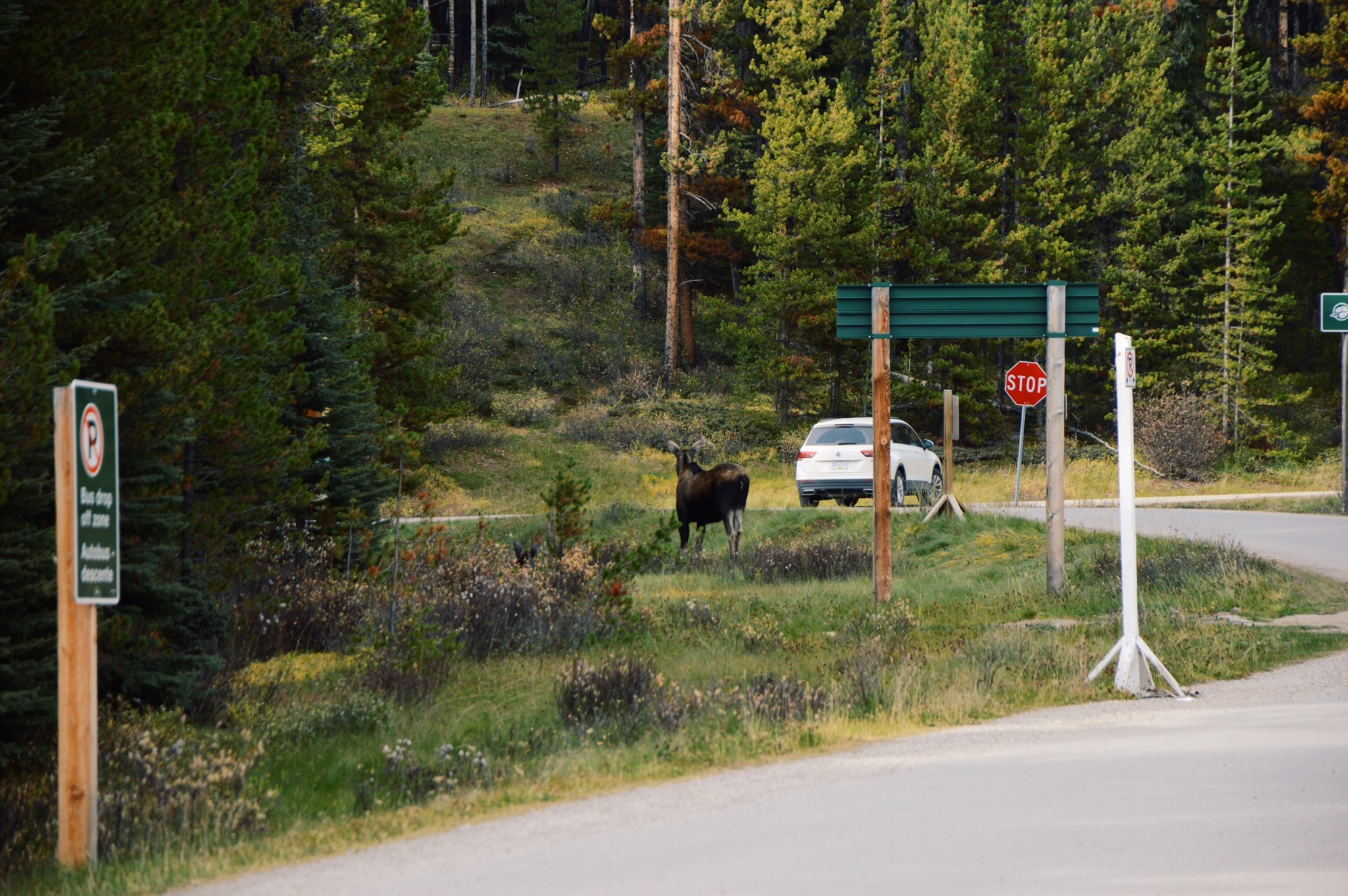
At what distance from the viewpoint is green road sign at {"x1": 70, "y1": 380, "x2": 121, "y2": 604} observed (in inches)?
245

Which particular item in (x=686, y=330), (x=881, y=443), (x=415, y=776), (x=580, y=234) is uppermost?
(x=580, y=234)

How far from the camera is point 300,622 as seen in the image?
44.2 ft

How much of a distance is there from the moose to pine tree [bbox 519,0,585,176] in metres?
42.2

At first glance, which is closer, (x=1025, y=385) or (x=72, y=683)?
(x=72, y=683)

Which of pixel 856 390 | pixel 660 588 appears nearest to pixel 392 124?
pixel 660 588

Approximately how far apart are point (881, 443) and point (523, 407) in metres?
27.0

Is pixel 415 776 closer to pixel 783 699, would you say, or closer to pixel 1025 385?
pixel 783 699

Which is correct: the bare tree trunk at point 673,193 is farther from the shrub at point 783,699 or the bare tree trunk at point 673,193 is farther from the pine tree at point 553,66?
the shrub at point 783,699

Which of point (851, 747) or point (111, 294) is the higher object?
point (111, 294)

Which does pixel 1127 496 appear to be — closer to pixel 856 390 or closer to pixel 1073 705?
pixel 1073 705

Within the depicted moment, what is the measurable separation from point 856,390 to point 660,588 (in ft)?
79.2

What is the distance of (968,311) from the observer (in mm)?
14875

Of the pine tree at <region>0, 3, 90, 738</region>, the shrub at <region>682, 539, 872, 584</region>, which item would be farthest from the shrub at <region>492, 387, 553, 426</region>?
the pine tree at <region>0, 3, 90, 738</region>

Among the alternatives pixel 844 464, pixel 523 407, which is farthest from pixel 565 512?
pixel 523 407
